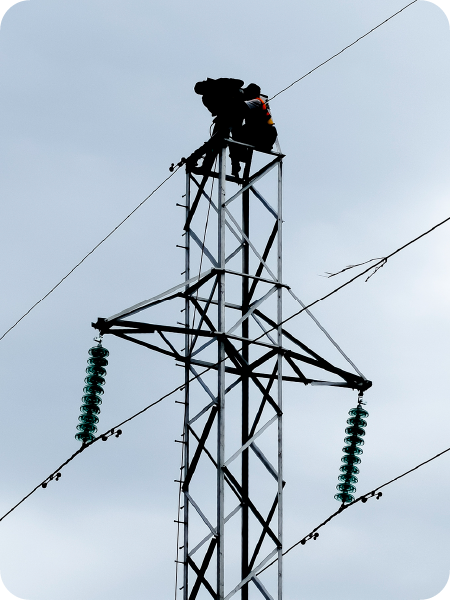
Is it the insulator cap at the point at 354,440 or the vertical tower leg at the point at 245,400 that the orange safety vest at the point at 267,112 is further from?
the insulator cap at the point at 354,440

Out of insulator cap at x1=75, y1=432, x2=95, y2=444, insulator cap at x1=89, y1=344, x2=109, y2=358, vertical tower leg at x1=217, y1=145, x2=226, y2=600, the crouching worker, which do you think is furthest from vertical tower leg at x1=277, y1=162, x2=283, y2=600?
insulator cap at x1=75, y1=432, x2=95, y2=444

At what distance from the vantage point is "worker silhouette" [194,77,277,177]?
65.7 ft

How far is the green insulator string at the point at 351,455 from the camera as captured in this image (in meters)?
18.7

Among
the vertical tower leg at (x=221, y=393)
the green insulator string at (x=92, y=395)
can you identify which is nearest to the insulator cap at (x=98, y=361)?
the green insulator string at (x=92, y=395)

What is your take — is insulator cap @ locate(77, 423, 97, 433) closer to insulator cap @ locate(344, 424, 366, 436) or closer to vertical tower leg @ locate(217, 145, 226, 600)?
vertical tower leg @ locate(217, 145, 226, 600)

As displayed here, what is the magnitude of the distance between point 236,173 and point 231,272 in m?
Answer: 2.38

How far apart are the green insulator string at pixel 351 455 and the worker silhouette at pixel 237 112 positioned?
457 cm

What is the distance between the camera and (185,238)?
67.4 ft

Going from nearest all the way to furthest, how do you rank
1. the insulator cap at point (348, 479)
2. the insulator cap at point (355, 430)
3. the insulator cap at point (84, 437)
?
the insulator cap at point (84, 437), the insulator cap at point (348, 479), the insulator cap at point (355, 430)

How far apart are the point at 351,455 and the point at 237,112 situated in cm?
573

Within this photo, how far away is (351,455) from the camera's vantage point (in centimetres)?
1880

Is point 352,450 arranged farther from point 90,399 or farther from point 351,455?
point 90,399

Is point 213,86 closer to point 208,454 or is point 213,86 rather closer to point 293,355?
Answer: point 293,355

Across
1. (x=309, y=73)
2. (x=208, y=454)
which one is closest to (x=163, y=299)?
(x=208, y=454)
